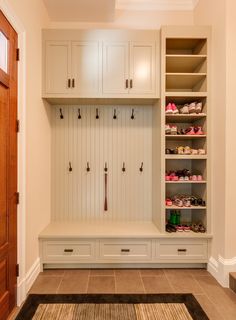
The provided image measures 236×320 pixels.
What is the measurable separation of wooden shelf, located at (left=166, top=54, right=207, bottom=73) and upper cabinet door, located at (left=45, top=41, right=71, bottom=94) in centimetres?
121

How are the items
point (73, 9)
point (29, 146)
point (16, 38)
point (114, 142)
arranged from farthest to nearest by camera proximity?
point (114, 142) → point (73, 9) → point (29, 146) → point (16, 38)

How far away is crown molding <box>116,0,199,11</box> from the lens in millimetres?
3271

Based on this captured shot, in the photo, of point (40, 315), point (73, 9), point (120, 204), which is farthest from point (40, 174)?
point (73, 9)

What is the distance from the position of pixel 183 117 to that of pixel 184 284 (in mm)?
1916

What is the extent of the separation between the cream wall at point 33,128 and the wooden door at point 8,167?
12 cm

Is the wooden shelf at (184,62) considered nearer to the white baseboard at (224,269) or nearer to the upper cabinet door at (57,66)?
the upper cabinet door at (57,66)

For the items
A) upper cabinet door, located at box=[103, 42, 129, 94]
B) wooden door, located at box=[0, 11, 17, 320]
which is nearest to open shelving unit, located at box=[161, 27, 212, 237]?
upper cabinet door, located at box=[103, 42, 129, 94]

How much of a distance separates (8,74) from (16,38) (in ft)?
1.36

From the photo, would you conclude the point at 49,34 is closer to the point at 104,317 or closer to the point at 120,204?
the point at 120,204

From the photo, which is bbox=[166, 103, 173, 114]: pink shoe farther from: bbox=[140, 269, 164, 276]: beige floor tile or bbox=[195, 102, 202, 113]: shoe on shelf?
bbox=[140, 269, 164, 276]: beige floor tile

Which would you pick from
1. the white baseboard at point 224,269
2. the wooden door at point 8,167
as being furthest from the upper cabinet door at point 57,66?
the white baseboard at point 224,269

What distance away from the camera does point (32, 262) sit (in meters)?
2.52

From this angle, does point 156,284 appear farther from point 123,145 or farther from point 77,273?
point 123,145

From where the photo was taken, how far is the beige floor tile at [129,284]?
2.38m
